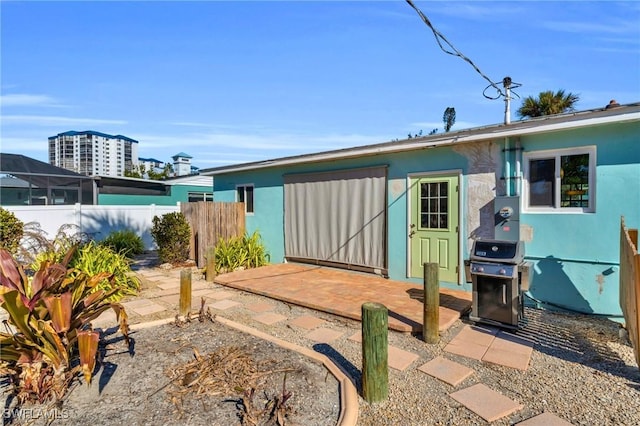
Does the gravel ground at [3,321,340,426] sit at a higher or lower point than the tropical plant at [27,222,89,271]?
lower

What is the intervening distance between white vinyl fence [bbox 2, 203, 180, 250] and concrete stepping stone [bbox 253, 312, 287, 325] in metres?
7.00

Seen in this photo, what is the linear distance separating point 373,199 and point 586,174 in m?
3.55

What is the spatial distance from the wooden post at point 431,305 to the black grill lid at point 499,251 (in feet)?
3.00

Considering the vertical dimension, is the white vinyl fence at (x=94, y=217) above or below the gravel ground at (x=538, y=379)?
above

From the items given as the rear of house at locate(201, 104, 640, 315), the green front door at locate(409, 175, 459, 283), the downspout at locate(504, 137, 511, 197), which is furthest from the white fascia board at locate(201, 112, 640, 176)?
the green front door at locate(409, 175, 459, 283)

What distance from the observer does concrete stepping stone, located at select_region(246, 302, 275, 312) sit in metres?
5.34

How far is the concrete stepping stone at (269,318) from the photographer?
189 inches

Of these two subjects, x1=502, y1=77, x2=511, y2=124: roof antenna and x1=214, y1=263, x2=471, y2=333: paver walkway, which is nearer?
x1=214, y1=263, x2=471, y2=333: paver walkway

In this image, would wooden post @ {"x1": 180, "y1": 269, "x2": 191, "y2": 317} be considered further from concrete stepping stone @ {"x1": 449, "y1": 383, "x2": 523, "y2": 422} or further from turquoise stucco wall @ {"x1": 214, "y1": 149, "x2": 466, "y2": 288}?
turquoise stucco wall @ {"x1": 214, "y1": 149, "x2": 466, "y2": 288}

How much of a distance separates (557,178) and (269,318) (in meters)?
4.88

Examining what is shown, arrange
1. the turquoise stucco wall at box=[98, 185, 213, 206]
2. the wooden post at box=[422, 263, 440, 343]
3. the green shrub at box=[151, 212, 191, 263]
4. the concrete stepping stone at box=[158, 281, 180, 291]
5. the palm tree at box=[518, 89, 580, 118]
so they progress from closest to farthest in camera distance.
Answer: the wooden post at box=[422, 263, 440, 343] < the concrete stepping stone at box=[158, 281, 180, 291] < the green shrub at box=[151, 212, 191, 263] < the palm tree at box=[518, 89, 580, 118] < the turquoise stucco wall at box=[98, 185, 213, 206]

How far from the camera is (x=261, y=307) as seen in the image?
545 centimetres

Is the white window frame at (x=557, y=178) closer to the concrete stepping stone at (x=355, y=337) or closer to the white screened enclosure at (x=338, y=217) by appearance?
the white screened enclosure at (x=338, y=217)

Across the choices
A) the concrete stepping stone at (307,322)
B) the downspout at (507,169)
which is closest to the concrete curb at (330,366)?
the concrete stepping stone at (307,322)
